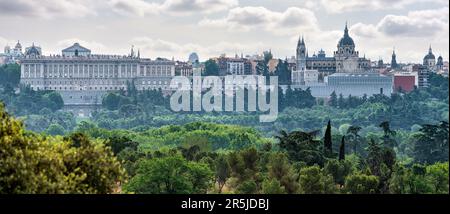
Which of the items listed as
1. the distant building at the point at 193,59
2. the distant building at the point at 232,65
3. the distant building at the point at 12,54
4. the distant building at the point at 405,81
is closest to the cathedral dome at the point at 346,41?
the distant building at the point at 405,81

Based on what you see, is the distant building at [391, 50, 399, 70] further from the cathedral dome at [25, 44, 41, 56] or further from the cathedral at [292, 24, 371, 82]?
the cathedral dome at [25, 44, 41, 56]

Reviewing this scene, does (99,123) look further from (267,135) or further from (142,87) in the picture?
(142,87)

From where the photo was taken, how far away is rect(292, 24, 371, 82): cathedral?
5038 centimetres

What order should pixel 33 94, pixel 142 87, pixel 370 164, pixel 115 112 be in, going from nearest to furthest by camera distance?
pixel 370 164, pixel 115 112, pixel 33 94, pixel 142 87

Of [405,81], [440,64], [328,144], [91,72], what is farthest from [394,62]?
[328,144]

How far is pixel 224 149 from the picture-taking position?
25.4 metres

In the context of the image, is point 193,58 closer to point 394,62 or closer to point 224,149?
point 394,62

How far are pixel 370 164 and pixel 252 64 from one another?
3178cm

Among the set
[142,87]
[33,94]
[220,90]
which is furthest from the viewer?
[142,87]

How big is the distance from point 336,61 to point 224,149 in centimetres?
2931

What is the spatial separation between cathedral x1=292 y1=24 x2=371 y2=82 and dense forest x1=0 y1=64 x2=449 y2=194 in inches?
172

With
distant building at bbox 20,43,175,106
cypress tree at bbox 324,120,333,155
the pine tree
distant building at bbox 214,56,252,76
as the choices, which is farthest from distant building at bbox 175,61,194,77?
cypress tree at bbox 324,120,333,155
